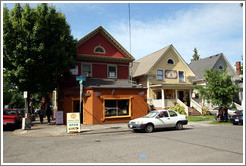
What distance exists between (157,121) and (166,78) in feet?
56.0

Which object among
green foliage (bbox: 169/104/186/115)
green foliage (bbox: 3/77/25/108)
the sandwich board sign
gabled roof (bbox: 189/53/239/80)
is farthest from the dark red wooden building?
gabled roof (bbox: 189/53/239/80)

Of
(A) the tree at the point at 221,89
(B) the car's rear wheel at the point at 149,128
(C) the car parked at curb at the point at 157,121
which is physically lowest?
(B) the car's rear wheel at the point at 149,128

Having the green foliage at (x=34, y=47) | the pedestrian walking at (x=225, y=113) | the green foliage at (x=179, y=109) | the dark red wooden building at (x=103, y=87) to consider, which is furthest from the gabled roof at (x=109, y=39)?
the pedestrian walking at (x=225, y=113)

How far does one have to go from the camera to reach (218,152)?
25.2 feet

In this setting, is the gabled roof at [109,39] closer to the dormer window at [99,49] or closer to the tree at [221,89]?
the dormer window at [99,49]

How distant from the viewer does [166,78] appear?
3073 cm

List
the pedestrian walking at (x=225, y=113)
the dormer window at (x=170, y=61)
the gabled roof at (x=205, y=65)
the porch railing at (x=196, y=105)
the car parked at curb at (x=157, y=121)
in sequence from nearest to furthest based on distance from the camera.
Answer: the car parked at curb at (x=157, y=121), the pedestrian walking at (x=225, y=113), the porch railing at (x=196, y=105), the dormer window at (x=170, y=61), the gabled roof at (x=205, y=65)

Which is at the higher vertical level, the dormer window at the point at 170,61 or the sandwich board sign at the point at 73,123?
the dormer window at the point at 170,61

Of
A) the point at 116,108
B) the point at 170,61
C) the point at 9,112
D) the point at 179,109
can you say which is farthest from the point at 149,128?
the point at 170,61

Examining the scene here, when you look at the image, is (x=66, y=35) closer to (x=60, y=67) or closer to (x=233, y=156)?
(x=60, y=67)

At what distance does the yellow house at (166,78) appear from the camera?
1150 inches

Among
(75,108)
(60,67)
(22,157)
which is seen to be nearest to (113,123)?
(75,108)

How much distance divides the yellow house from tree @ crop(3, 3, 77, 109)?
42.8 feet

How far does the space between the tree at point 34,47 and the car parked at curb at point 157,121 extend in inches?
373
